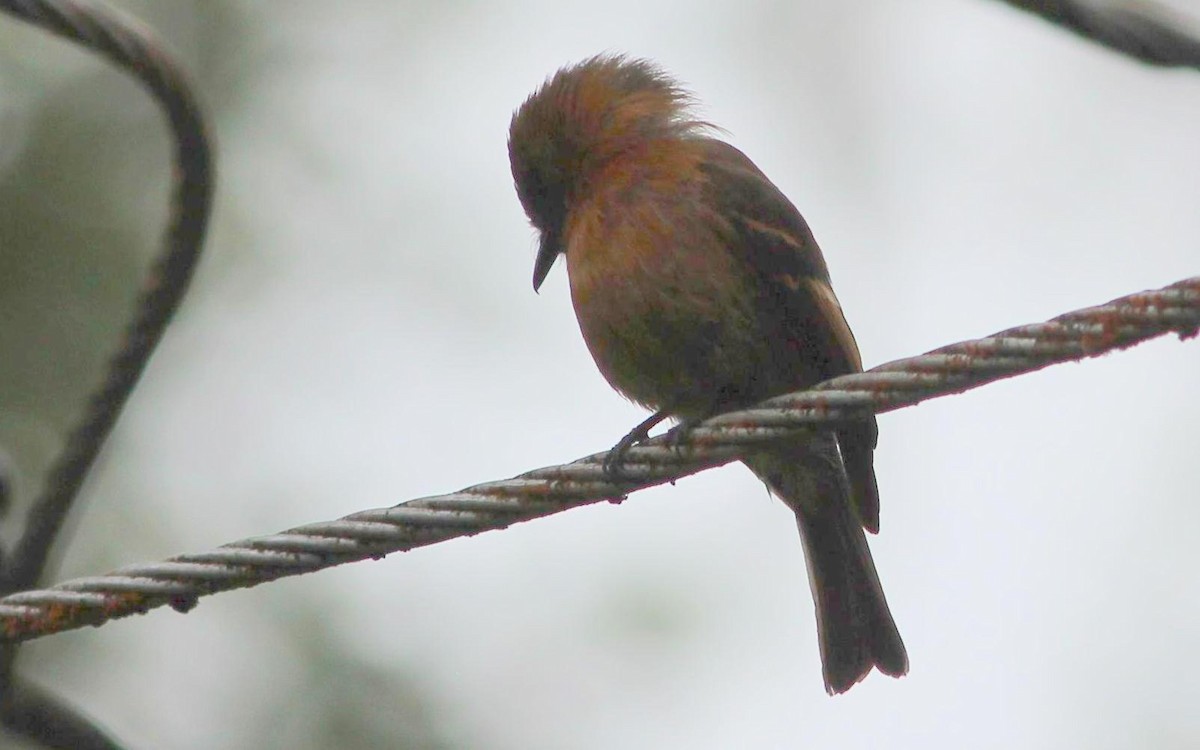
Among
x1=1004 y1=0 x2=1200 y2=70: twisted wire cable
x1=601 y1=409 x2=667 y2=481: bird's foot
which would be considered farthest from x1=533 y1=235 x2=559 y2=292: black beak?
x1=1004 y1=0 x2=1200 y2=70: twisted wire cable

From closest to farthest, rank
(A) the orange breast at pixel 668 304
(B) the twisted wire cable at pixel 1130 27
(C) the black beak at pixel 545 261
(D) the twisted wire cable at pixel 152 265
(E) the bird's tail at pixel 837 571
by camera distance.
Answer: (B) the twisted wire cable at pixel 1130 27 < (D) the twisted wire cable at pixel 152 265 < (A) the orange breast at pixel 668 304 < (E) the bird's tail at pixel 837 571 < (C) the black beak at pixel 545 261

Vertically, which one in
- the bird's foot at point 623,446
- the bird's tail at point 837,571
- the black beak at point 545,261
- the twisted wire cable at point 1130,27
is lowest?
the bird's tail at point 837,571

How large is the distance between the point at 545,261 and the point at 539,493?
2.17 m

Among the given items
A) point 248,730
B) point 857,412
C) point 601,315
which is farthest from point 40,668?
point 857,412

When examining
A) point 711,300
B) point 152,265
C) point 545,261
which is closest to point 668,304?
point 711,300

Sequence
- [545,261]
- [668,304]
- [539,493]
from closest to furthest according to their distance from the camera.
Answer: [539,493] < [668,304] < [545,261]

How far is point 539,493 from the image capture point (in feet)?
12.3

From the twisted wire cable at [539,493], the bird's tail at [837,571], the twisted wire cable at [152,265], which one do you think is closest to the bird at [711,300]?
the bird's tail at [837,571]

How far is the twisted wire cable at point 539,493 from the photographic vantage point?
3.25 metres

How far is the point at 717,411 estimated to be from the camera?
498cm

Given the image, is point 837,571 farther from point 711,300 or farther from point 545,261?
point 545,261

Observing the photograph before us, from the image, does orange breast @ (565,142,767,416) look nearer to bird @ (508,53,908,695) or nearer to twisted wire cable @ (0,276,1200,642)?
bird @ (508,53,908,695)

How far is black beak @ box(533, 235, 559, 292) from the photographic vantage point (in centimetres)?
580

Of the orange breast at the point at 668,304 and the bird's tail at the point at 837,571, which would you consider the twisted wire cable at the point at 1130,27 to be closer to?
the orange breast at the point at 668,304
